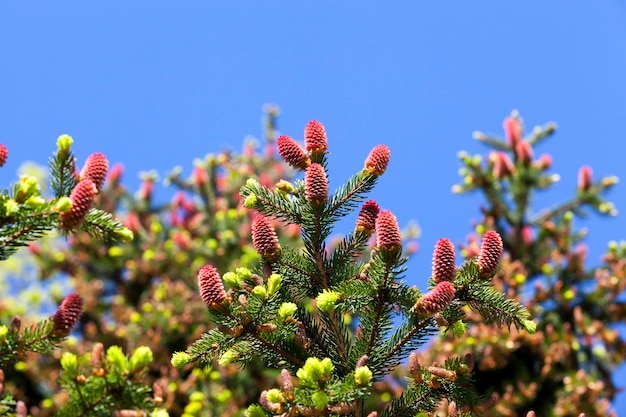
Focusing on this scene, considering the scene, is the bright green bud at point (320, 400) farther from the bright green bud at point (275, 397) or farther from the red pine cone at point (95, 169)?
the red pine cone at point (95, 169)

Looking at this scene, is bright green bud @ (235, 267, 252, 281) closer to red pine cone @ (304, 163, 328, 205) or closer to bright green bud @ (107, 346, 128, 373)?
red pine cone @ (304, 163, 328, 205)

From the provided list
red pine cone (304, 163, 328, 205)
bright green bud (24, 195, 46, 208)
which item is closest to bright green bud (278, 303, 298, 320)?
red pine cone (304, 163, 328, 205)

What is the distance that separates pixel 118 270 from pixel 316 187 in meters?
7.01

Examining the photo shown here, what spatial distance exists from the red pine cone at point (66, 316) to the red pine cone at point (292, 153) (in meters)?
1.09

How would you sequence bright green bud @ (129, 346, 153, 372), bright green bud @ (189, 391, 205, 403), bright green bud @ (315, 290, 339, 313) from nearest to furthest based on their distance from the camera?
bright green bud @ (129, 346, 153, 372), bright green bud @ (315, 290, 339, 313), bright green bud @ (189, 391, 205, 403)

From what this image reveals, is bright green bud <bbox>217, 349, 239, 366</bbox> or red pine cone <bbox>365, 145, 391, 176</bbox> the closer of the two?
bright green bud <bbox>217, 349, 239, 366</bbox>

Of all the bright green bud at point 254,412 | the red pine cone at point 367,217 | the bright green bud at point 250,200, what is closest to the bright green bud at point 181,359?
the bright green bud at point 254,412

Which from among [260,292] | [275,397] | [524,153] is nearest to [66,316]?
[260,292]

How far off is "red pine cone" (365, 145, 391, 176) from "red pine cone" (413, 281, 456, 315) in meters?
0.62

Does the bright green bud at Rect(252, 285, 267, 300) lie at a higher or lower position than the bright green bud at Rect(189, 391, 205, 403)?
lower

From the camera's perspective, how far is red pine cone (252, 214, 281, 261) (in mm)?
2762

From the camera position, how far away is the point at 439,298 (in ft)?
8.05

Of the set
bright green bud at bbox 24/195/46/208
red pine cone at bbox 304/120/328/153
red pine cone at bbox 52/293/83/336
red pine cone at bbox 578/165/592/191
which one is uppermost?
red pine cone at bbox 578/165/592/191

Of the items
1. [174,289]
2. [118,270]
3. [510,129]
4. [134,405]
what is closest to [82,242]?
[118,270]
